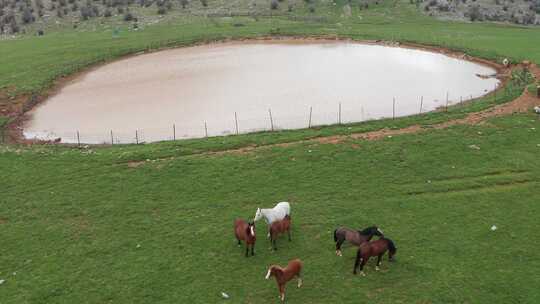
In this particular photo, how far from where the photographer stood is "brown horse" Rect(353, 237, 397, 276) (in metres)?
15.4

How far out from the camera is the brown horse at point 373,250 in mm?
15359

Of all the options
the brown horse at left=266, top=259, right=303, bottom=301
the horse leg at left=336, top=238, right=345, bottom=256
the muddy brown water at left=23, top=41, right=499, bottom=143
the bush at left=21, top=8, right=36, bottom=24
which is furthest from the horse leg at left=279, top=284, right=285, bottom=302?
the bush at left=21, top=8, right=36, bottom=24

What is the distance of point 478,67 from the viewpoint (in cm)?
4256

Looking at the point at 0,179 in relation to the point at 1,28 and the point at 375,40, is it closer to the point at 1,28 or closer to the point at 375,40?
the point at 375,40

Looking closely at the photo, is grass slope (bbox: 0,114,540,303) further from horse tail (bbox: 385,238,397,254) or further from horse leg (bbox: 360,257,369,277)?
horse tail (bbox: 385,238,397,254)

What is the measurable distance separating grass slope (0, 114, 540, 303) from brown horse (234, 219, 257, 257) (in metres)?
0.55

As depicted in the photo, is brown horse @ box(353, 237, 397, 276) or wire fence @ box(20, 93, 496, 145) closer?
brown horse @ box(353, 237, 397, 276)

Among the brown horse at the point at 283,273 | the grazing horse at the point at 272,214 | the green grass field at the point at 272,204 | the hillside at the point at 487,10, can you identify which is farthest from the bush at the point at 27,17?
the brown horse at the point at 283,273

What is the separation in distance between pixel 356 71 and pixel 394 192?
21.8m

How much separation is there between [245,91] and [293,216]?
18.6 m

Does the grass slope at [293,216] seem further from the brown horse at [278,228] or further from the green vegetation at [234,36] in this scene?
the green vegetation at [234,36]

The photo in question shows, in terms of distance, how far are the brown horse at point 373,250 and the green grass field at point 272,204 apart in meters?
0.49

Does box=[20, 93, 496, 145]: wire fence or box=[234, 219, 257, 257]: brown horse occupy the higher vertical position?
box=[20, 93, 496, 145]: wire fence

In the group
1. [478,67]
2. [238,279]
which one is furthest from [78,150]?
[478,67]
